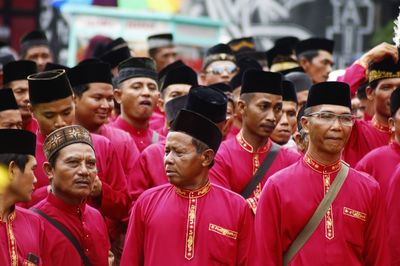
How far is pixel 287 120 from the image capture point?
13.0m

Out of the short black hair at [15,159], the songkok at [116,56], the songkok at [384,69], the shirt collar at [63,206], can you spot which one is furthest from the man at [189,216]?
the songkok at [116,56]

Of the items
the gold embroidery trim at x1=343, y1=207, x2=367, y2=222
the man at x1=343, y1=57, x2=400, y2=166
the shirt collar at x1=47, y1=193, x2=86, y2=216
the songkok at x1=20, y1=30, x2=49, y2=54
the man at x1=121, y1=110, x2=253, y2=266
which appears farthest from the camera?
the songkok at x1=20, y1=30, x2=49, y2=54

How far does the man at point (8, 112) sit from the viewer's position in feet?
37.4

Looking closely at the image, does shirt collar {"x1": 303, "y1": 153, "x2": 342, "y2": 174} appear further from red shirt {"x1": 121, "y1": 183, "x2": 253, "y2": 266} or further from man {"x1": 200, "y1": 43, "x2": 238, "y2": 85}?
man {"x1": 200, "y1": 43, "x2": 238, "y2": 85}

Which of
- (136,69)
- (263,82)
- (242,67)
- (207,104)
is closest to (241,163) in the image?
(207,104)

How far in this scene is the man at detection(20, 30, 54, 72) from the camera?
16297 millimetres

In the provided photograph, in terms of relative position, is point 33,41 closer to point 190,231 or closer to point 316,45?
point 316,45

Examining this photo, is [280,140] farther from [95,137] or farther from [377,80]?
[95,137]

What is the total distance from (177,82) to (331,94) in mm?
3106

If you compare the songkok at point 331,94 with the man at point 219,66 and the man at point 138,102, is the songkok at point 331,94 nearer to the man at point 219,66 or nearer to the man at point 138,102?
the man at point 138,102

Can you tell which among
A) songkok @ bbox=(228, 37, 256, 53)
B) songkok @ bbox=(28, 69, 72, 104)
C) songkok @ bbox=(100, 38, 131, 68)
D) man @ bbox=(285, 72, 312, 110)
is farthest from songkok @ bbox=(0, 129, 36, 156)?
songkok @ bbox=(228, 37, 256, 53)

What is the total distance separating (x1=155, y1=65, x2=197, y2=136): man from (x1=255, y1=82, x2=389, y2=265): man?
310 centimetres

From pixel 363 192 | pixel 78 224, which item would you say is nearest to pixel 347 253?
pixel 363 192

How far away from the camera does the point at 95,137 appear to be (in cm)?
1159
